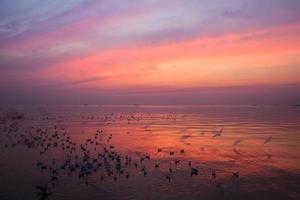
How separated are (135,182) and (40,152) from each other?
13.5 meters

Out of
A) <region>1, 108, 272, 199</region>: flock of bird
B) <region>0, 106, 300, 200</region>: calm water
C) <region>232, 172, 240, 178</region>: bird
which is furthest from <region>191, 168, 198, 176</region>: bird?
<region>232, 172, 240, 178</region>: bird

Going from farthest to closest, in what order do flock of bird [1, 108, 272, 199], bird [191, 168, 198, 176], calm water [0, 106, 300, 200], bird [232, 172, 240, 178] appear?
bird [191, 168, 198, 176] → bird [232, 172, 240, 178] → flock of bird [1, 108, 272, 199] → calm water [0, 106, 300, 200]

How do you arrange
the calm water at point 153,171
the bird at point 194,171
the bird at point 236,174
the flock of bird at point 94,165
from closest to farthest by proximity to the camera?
the calm water at point 153,171
the flock of bird at point 94,165
the bird at point 236,174
the bird at point 194,171

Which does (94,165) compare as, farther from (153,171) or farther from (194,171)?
(194,171)

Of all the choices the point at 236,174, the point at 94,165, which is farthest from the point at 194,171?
the point at 94,165

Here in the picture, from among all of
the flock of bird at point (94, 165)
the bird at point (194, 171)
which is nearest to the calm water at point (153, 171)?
the flock of bird at point (94, 165)

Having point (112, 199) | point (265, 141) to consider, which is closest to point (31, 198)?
point (112, 199)

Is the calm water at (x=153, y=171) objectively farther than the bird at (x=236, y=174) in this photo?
No

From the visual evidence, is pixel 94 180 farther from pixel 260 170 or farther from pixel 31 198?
pixel 260 170

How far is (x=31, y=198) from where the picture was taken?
1719cm

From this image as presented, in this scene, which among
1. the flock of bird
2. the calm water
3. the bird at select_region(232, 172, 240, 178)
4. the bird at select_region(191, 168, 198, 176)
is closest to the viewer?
the calm water

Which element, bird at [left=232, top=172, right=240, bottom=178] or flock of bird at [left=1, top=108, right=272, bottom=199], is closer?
flock of bird at [left=1, top=108, right=272, bottom=199]

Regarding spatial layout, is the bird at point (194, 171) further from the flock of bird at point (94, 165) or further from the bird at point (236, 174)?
the bird at point (236, 174)

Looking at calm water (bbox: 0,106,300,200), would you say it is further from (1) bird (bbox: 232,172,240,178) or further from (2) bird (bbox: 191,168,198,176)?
(2) bird (bbox: 191,168,198,176)
